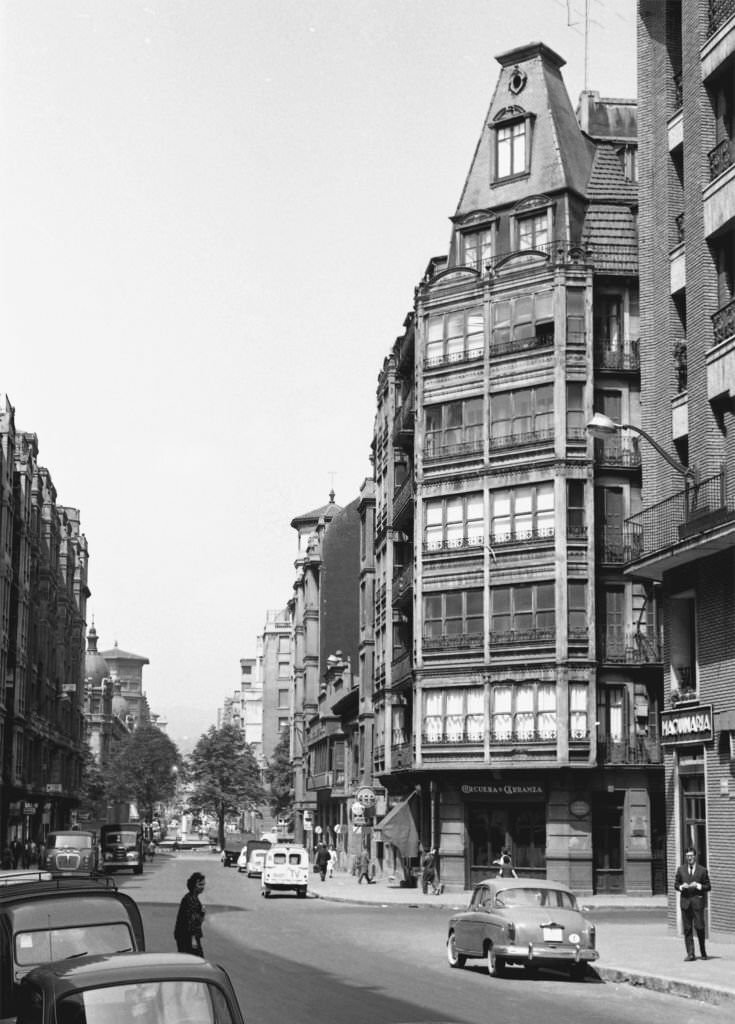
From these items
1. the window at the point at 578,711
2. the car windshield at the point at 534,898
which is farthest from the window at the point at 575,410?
the car windshield at the point at 534,898

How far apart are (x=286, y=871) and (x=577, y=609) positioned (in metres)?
14.0

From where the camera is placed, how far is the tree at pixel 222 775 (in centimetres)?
12719

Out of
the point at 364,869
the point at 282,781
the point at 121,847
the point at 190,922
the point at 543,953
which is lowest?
the point at 364,869

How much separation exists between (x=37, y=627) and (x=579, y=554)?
48.8m

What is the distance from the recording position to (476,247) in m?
60.1

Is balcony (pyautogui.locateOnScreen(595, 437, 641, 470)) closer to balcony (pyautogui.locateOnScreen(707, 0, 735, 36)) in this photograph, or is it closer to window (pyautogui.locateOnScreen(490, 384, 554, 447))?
window (pyautogui.locateOnScreen(490, 384, 554, 447))

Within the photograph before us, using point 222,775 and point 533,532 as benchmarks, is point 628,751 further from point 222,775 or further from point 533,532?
point 222,775

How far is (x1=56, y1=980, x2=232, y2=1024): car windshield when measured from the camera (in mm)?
8312

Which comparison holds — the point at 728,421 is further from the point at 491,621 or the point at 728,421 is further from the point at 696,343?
the point at 491,621

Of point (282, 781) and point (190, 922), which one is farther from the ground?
point (282, 781)

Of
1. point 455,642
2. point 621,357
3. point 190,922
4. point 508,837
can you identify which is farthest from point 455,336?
point 190,922

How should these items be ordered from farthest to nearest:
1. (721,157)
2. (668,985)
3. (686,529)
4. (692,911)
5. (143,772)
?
(143,772) → (721,157) → (686,529) → (692,911) → (668,985)

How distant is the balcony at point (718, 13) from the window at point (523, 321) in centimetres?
2261

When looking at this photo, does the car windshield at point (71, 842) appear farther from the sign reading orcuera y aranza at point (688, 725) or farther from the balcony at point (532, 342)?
the sign reading orcuera y aranza at point (688, 725)
